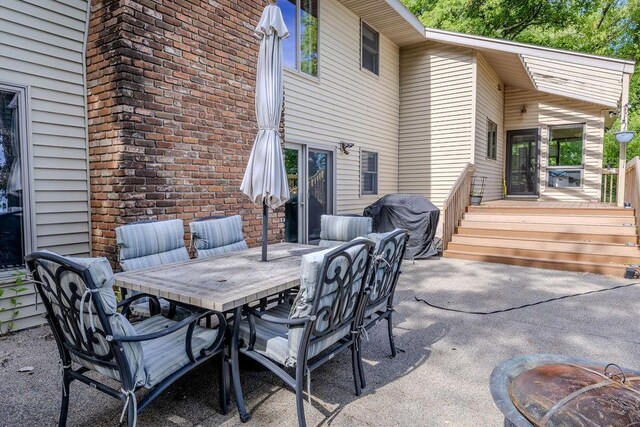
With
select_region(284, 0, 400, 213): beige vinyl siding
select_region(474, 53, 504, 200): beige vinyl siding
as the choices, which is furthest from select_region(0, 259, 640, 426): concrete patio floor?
select_region(474, 53, 504, 200): beige vinyl siding

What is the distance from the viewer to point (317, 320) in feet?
7.04

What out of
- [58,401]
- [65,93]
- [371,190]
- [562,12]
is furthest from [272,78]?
[562,12]

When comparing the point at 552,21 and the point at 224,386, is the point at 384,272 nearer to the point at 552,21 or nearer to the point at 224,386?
the point at 224,386

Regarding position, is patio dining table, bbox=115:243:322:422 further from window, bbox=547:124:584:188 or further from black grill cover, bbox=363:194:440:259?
window, bbox=547:124:584:188

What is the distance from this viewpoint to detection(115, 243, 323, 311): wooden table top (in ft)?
7.38

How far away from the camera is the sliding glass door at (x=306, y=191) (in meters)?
7.18

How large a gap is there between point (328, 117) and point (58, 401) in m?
6.62

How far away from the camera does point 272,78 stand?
10.6 ft

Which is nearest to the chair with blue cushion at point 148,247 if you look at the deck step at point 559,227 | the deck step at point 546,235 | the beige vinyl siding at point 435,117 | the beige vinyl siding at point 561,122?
the deck step at point 546,235

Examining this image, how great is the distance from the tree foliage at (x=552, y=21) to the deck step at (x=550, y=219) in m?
9.24

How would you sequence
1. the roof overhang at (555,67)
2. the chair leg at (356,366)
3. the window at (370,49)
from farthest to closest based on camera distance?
the window at (370,49), the roof overhang at (555,67), the chair leg at (356,366)

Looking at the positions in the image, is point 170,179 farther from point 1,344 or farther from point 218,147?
point 1,344

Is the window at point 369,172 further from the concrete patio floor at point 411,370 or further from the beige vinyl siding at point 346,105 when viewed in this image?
the concrete patio floor at point 411,370

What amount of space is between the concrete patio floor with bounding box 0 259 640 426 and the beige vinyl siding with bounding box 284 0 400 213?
3827mm
